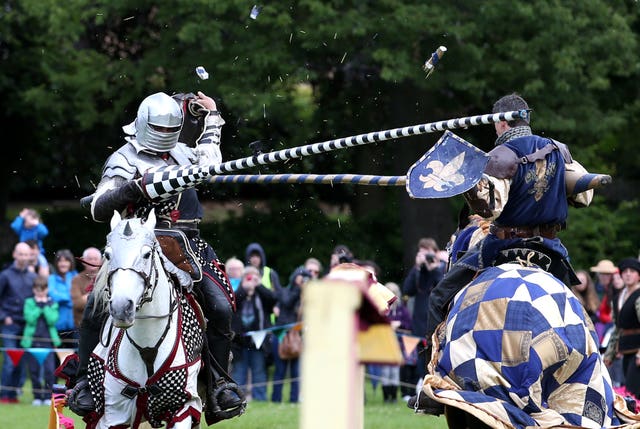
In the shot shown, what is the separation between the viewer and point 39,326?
17.0 metres

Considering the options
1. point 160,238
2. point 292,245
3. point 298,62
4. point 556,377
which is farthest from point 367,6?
point 556,377

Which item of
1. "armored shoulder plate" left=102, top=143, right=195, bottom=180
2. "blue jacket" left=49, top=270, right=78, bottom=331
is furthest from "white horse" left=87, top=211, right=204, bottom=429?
"blue jacket" left=49, top=270, right=78, bottom=331

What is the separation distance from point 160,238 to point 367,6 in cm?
1324

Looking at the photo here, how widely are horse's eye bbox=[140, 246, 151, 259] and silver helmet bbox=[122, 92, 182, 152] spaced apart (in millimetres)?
1119

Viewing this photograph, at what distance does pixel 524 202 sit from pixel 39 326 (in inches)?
431

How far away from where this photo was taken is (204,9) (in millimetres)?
21328

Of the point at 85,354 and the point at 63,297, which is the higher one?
the point at 63,297

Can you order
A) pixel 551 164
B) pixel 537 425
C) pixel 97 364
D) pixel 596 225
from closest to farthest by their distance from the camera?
pixel 537 425 < pixel 551 164 < pixel 97 364 < pixel 596 225

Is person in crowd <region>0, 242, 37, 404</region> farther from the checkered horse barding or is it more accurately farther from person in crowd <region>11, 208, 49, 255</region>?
the checkered horse barding

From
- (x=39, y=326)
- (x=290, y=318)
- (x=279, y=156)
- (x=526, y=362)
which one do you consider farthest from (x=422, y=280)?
(x=526, y=362)

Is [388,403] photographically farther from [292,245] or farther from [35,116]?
[35,116]

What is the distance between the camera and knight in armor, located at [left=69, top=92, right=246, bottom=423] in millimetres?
8656

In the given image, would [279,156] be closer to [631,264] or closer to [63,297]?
[631,264]

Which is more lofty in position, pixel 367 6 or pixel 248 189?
pixel 367 6
